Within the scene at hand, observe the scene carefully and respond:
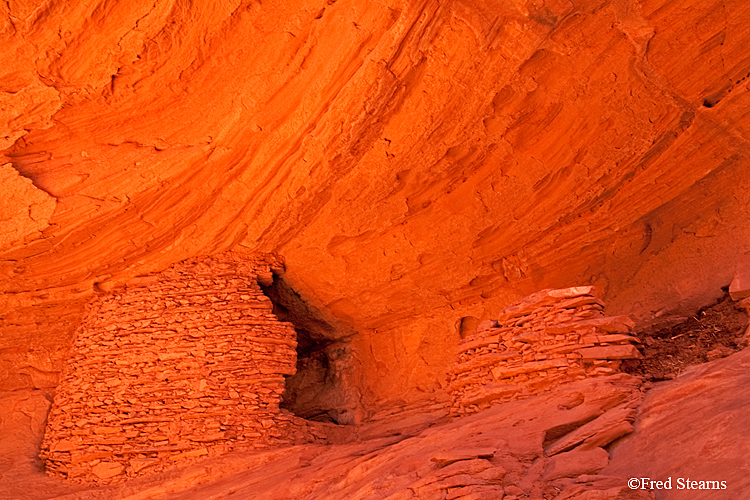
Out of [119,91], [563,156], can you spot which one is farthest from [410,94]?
[119,91]

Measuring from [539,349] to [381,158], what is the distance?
277 cm

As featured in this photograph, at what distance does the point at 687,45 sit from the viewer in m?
6.34

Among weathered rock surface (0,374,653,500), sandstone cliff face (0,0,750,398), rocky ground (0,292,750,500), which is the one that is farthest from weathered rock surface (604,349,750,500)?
sandstone cliff face (0,0,750,398)

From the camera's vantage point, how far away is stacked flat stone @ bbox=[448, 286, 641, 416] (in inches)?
198

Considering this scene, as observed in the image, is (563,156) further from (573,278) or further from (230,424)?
(230,424)

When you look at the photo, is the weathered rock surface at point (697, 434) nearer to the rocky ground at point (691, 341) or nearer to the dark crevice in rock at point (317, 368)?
the rocky ground at point (691, 341)

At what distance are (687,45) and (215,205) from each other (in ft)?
16.0

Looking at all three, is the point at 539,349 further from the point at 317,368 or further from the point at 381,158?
the point at 317,368

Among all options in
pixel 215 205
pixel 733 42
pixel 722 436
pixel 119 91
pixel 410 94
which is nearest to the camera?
pixel 722 436

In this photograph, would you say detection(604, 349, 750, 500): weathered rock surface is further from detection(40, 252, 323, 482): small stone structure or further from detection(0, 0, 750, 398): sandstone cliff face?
detection(40, 252, 323, 482): small stone structure

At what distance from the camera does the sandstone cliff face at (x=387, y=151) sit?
21.1ft
